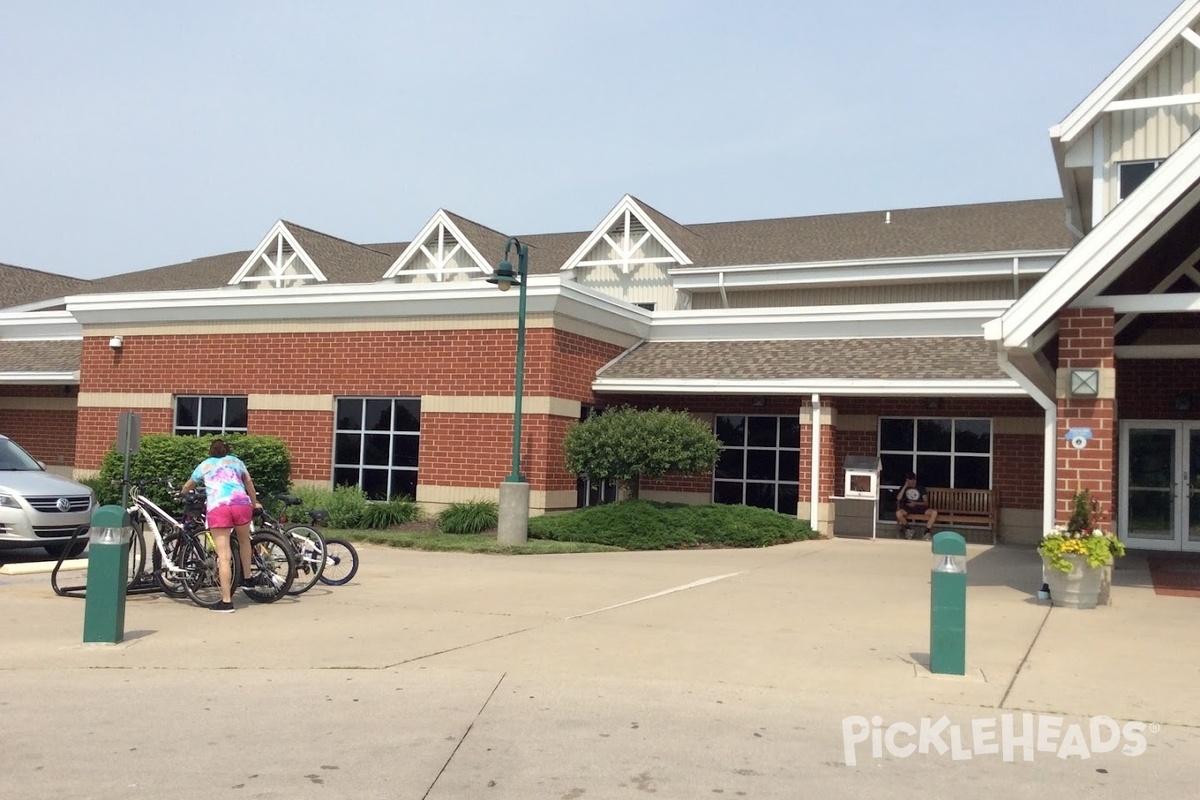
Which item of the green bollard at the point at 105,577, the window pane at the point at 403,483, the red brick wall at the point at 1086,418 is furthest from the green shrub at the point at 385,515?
the red brick wall at the point at 1086,418

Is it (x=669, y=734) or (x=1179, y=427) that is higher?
(x=1179, y=427)

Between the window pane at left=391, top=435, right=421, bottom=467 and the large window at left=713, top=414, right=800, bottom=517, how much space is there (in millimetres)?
6113

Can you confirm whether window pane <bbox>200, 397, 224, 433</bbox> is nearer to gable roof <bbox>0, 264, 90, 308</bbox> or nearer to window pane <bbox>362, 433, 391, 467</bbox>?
window pane <bbox>362, 433, 391, 467</bbox>

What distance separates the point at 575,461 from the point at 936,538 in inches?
428

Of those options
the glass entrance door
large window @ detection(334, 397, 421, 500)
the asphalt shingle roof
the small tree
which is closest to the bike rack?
the small tree

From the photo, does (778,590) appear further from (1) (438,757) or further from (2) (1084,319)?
(1) (438,757)

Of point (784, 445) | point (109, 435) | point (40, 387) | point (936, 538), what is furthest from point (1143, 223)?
point (40, 387)

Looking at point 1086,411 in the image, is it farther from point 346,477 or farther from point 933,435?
point 346,477

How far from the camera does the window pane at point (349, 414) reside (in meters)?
21.2

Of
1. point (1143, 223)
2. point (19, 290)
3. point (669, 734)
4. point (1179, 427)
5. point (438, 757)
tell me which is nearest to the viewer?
point (438, 757)

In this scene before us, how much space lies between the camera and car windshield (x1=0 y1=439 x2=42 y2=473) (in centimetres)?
1598

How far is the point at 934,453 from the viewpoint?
68.8 feet

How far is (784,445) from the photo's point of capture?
22234 millimetres

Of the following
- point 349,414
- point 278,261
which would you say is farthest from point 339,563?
point 278,261
